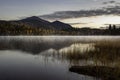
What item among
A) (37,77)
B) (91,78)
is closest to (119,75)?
(91,78)

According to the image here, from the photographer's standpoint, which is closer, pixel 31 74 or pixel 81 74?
pixel 81 74

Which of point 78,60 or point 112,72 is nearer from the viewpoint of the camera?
point 112,72

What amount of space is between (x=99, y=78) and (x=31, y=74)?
25.5 feet

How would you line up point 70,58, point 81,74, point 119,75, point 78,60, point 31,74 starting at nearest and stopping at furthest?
point 119,75, point 81,74, point 31,74, point 78,60, point 70,58

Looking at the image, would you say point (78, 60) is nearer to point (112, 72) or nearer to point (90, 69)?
point (90, 69)

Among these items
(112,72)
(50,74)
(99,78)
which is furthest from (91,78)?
(50,74)

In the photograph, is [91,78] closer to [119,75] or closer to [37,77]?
[119,75]

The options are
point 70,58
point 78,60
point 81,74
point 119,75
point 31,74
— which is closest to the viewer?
point 119,75

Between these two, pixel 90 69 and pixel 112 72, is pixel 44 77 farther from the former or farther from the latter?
pixel 112 72

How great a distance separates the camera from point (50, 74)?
23.6m

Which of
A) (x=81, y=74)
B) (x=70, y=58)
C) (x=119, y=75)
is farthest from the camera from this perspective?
(x=70, y=58)

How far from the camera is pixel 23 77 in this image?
22109mm

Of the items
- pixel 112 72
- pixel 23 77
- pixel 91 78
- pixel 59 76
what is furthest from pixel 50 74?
pixel 112 72

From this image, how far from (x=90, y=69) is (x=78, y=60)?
7.30 metres
